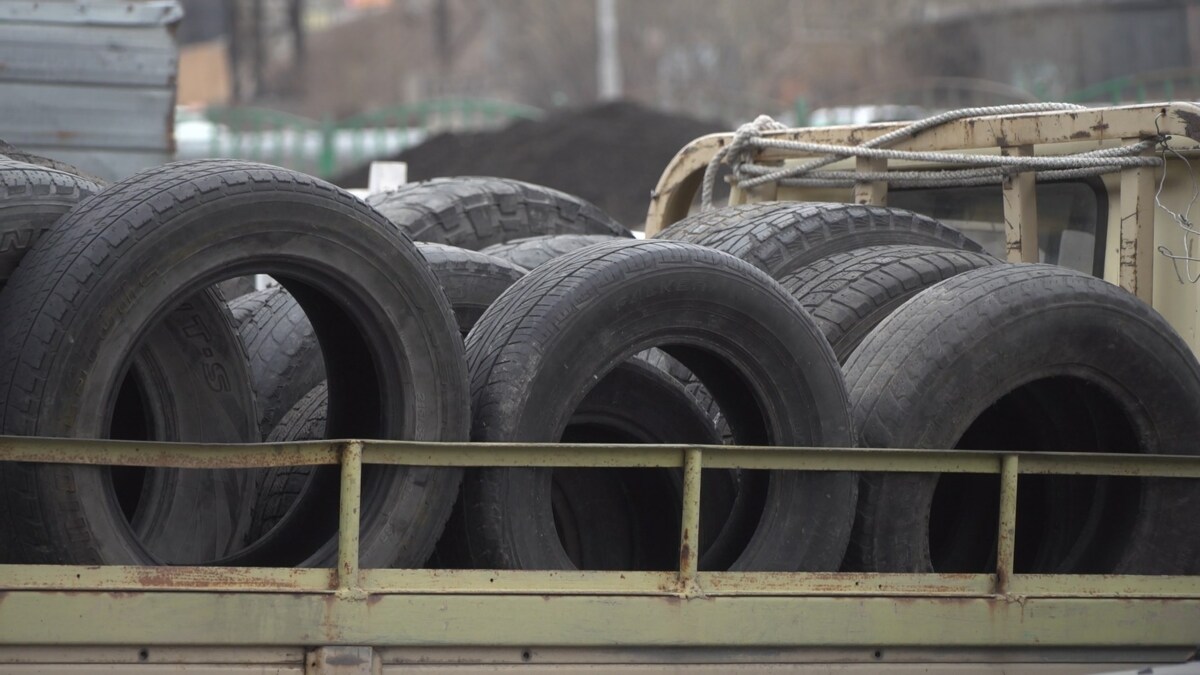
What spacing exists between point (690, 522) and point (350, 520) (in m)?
0.73

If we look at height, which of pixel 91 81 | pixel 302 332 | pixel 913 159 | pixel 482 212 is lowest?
pixel 302 332

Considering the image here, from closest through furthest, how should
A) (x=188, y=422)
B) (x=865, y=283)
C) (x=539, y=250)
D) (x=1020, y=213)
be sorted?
(x=188, y=422)
(x=865, y=283)
(x=1020, y=213)
(x=539, y=250)

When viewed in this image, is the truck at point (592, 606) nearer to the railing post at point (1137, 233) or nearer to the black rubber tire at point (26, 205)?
the railing post at point (1137, 233)

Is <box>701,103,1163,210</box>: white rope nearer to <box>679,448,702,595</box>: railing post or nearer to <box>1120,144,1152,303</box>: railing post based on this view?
<box>1120,144,1152,303</box>: railing post

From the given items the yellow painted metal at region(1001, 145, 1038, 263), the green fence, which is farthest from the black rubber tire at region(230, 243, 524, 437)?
the green fence

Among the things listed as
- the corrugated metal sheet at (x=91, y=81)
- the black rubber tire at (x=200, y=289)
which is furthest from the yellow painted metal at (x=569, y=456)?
the corrugated metal sheet at (x=91, y=81)

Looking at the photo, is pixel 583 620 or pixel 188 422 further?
pixel 188 422

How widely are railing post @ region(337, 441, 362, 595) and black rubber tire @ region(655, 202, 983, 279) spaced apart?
2007mm

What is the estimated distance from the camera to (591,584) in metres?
3.25

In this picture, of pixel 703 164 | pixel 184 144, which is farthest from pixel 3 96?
pixel 184 144

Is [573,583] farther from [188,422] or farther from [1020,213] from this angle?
[1020,213]

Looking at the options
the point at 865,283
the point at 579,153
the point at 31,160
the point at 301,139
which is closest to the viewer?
the point at 865,283

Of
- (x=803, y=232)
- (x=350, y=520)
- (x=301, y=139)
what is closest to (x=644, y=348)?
(x=350, y=520)

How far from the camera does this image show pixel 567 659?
325cm
